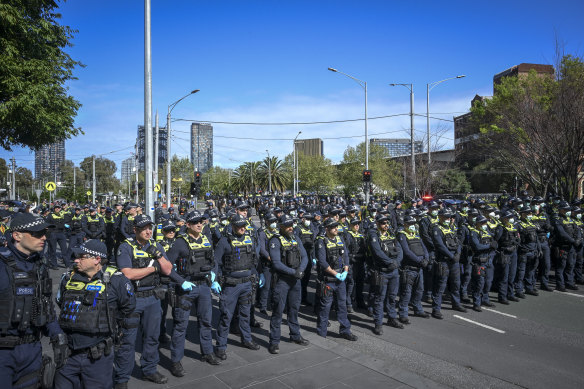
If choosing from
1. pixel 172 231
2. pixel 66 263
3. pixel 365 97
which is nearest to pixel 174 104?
pixel 365 97

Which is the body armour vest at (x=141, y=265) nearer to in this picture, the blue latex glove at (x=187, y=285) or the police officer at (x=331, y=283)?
the blue latex glove at (x=187, y=285)

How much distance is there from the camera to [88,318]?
10.7 feet

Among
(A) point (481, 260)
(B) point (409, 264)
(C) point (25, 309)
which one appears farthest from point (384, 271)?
(C) point (25, 309)

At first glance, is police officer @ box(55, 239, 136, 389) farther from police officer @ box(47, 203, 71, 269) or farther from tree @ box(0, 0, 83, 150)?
tree @ box(0, 0, 83, 150)

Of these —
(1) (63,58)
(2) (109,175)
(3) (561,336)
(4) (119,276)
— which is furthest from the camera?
(2) (109,175)

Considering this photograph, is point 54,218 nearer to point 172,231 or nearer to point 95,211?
point 95,211

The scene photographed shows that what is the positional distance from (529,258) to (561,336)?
2571 mm

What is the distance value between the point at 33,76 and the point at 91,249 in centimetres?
1326

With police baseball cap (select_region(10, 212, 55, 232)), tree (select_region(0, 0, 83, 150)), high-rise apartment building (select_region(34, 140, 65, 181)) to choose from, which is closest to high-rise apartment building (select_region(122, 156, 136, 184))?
high-rise apartment building (select_region(34, 140, 65, 181))

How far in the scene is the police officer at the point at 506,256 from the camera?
26.0 ft

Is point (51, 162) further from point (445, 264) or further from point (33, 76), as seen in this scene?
point (445, 264)

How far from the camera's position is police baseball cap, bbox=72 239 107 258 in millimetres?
3338

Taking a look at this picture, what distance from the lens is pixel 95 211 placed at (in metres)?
12.8

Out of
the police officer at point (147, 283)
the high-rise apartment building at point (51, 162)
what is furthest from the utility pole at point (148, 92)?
the high-rise apartment building at point (51, 162)
